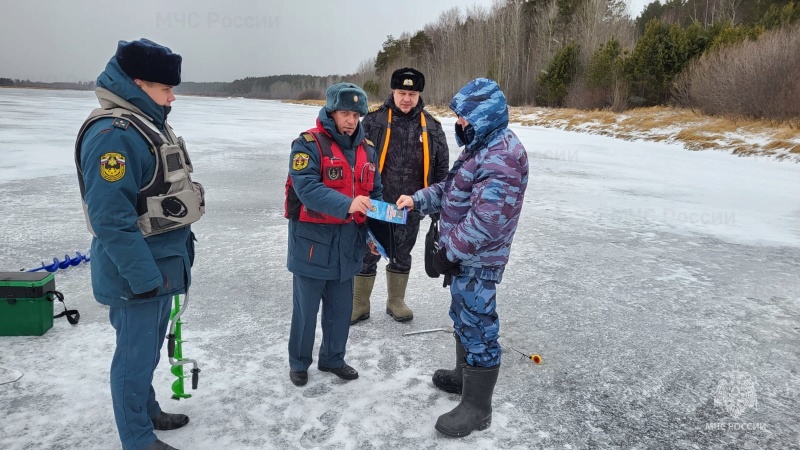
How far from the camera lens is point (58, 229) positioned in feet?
18.9

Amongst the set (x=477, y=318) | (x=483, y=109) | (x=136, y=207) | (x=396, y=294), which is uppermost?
(x=483, y=109)

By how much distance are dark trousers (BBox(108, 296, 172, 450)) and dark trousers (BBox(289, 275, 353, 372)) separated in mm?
841

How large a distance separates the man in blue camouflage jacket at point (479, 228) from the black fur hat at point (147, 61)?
1.27 m

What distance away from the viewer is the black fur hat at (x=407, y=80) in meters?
3.76

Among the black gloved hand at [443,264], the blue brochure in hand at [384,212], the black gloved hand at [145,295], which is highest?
the blue brochure in hand at [384,212]

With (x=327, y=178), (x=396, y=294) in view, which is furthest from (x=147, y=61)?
(x=396, y=294)

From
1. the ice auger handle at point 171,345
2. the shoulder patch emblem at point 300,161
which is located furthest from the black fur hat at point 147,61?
the ice auger handle at point 171,345

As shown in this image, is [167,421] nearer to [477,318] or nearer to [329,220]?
[329,220]

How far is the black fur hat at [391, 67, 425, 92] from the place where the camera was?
3758 mm

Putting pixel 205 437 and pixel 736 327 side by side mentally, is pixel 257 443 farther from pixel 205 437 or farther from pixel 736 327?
pixel 736 327

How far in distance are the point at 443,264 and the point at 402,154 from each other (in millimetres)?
1517

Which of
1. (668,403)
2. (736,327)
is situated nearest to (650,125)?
(736,327)

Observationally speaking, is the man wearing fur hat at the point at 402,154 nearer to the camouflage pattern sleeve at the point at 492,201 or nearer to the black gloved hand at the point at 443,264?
the black gloved hand at the point at 443,264

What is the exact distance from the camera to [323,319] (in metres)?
3.11
